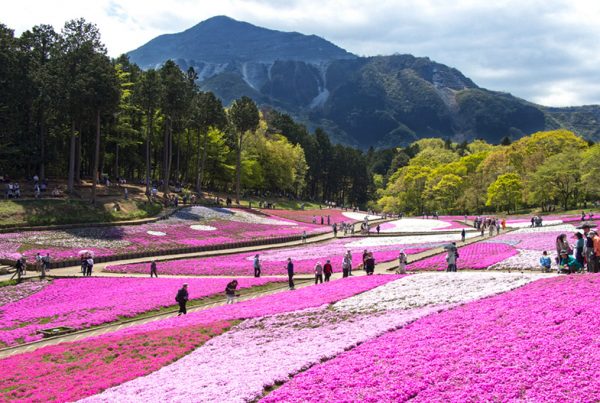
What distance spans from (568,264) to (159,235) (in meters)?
42.6

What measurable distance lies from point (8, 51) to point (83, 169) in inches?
1298

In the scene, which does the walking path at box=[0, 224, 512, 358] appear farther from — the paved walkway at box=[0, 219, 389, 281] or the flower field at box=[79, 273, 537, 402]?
the flower field at box=[79, 273, 537, 402]

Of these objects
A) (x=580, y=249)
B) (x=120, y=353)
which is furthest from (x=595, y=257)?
(x=120, y=353)

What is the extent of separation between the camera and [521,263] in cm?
3644

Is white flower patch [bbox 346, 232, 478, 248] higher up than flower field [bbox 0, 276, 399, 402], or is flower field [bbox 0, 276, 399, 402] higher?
white flower patch [bbox 346, 232, 478, 248]

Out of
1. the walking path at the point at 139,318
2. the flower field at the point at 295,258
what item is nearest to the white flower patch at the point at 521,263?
the walking path at the point at 139,318

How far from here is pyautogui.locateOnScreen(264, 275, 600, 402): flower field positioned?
1183 cm

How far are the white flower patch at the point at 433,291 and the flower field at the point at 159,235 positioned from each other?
2977 cm

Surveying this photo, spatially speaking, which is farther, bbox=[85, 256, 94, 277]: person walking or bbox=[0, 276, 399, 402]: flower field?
bbox=[85, 256, 94, 277]: person walking

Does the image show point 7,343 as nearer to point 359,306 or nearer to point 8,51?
point 359,306

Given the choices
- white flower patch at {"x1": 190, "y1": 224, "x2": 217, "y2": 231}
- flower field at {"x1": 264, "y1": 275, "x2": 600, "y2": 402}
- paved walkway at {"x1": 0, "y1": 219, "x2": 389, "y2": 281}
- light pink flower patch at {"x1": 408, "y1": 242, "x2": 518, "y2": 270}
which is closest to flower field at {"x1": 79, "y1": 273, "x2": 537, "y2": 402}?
flower field at {"x1": 264, "y1": 275, "x2": 600, "y2": 402}

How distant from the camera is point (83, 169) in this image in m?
93.9

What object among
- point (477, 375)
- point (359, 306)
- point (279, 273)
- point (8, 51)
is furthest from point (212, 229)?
point (477, 375)

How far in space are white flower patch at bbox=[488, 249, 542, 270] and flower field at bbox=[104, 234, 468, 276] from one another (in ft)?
33.4
